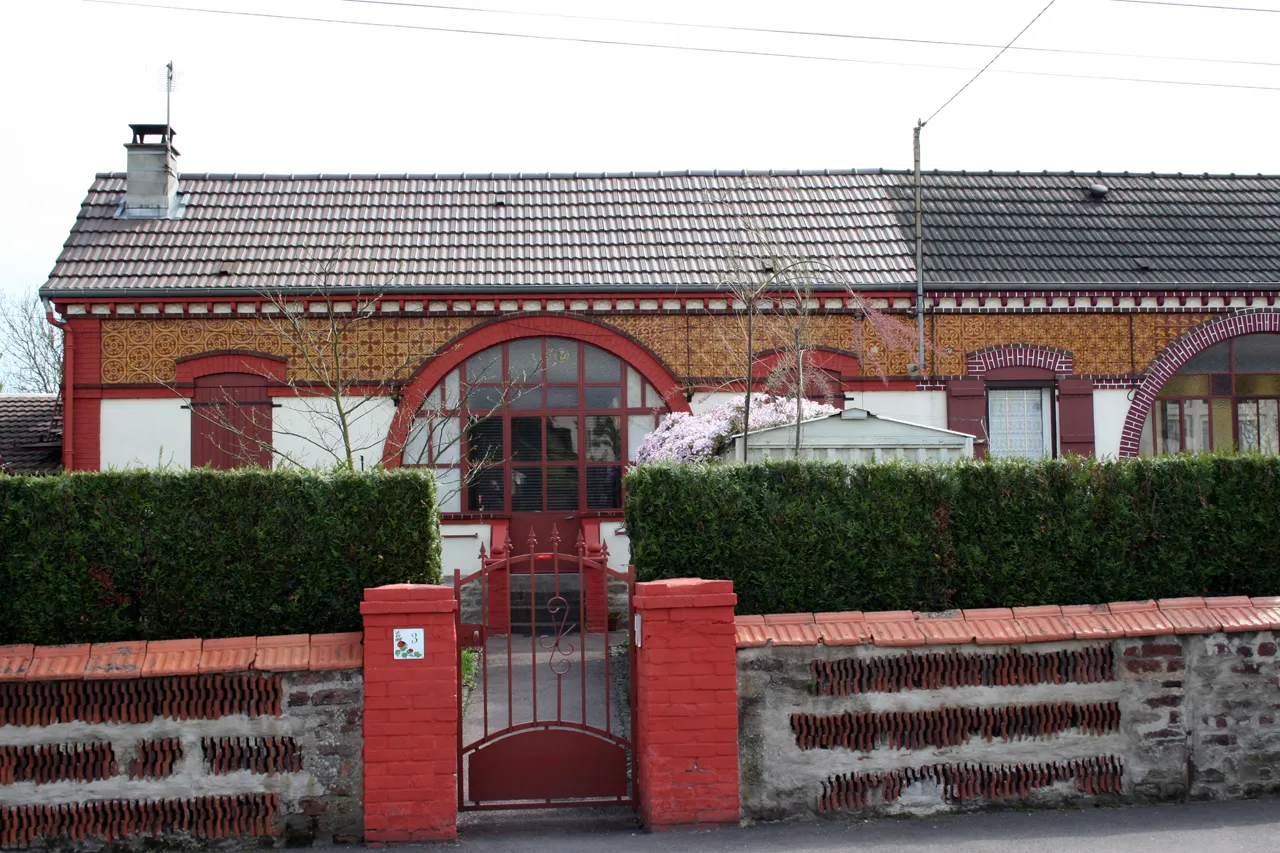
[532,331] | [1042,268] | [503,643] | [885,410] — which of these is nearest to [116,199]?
[532,331]

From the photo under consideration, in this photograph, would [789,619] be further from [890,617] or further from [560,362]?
[560,362]

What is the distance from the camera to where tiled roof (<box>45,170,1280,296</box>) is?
16375 mm

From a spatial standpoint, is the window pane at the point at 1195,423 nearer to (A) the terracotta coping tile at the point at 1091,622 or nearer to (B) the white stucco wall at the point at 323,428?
(A) the terracotta coping tile at the point at 1091,622

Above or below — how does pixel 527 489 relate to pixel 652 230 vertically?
below

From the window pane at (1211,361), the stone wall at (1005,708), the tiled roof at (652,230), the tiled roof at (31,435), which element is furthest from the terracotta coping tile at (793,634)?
the tiled roof at (31,435)

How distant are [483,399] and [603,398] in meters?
1.72

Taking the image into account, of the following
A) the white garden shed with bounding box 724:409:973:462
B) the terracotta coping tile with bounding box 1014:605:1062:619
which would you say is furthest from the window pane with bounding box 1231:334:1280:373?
the terracotta coping tile with bounding box 1014:605:1062:619

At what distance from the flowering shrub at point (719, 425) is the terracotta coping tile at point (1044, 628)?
5443 mm

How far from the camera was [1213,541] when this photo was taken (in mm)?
8062

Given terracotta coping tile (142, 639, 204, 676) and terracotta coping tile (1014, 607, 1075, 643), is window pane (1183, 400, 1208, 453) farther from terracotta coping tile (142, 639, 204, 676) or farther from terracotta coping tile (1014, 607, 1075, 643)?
terracotta coping tile (142, 639, 204, 676)

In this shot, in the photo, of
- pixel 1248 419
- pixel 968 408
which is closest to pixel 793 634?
pixel 968 408

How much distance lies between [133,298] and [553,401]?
234 inches

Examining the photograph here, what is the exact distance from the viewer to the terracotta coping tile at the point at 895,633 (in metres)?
7.27

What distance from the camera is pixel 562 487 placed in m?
16.4
